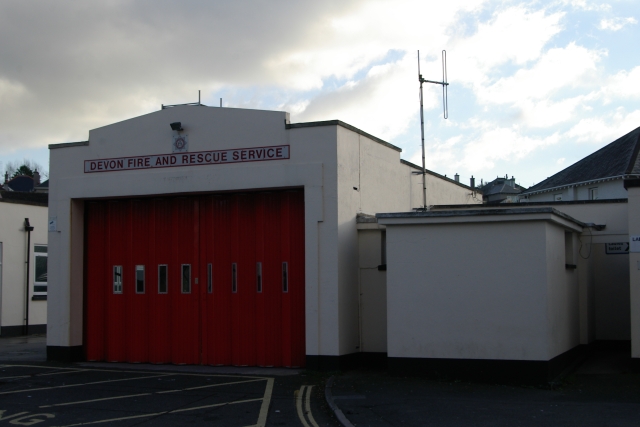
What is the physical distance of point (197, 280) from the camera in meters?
15.4

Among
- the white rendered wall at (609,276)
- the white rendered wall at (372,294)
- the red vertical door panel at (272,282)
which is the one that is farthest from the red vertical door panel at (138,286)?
the white rendered wall at (609,276)

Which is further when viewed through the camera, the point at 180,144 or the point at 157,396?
the point at 180,144

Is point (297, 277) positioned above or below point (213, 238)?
below

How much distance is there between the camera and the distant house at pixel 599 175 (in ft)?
97.5

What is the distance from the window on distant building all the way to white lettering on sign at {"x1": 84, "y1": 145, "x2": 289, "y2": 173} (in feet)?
37.6

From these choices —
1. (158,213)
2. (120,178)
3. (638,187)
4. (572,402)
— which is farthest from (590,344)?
(120,178)

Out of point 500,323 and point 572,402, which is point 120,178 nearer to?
point 500,323

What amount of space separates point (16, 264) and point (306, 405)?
18.2 meters

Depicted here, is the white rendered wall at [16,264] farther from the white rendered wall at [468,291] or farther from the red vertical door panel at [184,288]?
the white rendered wall at [468,291]

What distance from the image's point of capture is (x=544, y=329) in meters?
11.9

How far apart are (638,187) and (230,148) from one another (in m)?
8.34

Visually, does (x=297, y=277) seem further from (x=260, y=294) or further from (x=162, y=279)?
(x=162, y=279)

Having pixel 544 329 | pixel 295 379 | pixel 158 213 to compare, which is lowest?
pixel 295 379

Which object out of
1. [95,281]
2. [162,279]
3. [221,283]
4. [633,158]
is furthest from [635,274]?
[633,158]
